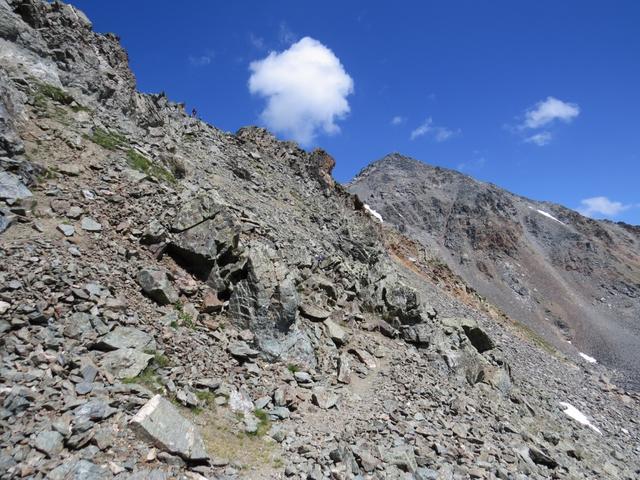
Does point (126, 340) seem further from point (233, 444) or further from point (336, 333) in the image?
point (336, 333)

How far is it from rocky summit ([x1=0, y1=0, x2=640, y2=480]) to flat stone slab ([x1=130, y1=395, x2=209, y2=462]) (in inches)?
1.7

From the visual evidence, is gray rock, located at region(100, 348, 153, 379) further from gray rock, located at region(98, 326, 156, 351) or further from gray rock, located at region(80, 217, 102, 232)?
gray rock, located at region(80, 217, 102, 232)

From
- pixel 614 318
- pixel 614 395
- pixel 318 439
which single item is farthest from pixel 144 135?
pixel 614 318

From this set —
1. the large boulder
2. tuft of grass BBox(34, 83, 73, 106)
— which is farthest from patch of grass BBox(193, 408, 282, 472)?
tuft of grass BBox(34, 83, 73, 106)

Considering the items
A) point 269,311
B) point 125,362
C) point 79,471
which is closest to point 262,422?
point 125,362

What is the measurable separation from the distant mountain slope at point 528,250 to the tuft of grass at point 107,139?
98555 millimetres

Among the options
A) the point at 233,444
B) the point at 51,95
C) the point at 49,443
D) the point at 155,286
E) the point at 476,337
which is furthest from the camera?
the point at 476,337

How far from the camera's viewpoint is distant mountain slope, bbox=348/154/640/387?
102 metres

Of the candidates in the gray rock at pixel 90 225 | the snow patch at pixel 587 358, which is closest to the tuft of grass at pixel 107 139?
the gray rock at pixel 90 225

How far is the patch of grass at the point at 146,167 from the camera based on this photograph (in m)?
18.5

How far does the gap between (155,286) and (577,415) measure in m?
36.7

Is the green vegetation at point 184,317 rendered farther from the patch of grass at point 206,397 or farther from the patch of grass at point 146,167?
the patch of grass at point 146,167

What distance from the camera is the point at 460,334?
24.7 m

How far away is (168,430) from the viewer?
891 centimetres
